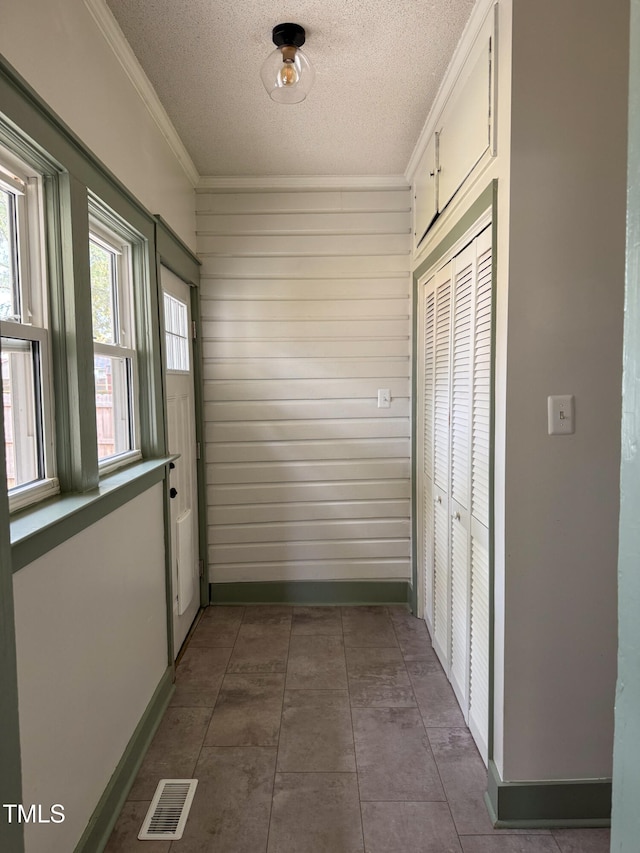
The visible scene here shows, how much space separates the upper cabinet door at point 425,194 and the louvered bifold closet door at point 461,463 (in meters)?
0.50

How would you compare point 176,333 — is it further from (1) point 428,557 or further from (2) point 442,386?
(1) point 428,557

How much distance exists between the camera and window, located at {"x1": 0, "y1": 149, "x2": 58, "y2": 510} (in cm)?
131

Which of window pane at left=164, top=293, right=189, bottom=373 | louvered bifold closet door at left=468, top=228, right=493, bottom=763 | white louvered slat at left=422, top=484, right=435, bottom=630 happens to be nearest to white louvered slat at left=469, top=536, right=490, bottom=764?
louvered bifold closet door at left=468, top=228, right=493, bottom=763

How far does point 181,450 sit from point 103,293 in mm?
1044

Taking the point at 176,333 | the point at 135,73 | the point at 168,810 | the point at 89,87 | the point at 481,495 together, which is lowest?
the point at 168,810

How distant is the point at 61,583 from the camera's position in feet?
4.32

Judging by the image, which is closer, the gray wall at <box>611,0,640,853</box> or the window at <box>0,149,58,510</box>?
the gray wall at <box>611,0,640,853</box>

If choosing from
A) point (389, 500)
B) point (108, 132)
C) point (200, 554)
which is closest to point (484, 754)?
point (389, 500)

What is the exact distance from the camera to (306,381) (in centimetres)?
309

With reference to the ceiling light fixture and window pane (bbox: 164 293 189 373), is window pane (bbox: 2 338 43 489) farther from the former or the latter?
the ceiling light fixture

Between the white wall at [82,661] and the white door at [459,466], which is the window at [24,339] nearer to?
the white wall at [82,661]

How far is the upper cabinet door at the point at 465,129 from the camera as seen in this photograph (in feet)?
5.45

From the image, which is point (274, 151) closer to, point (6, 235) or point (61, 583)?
point (6, 235)

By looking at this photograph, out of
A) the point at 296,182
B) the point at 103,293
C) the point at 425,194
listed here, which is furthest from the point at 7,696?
the point at 296,182
